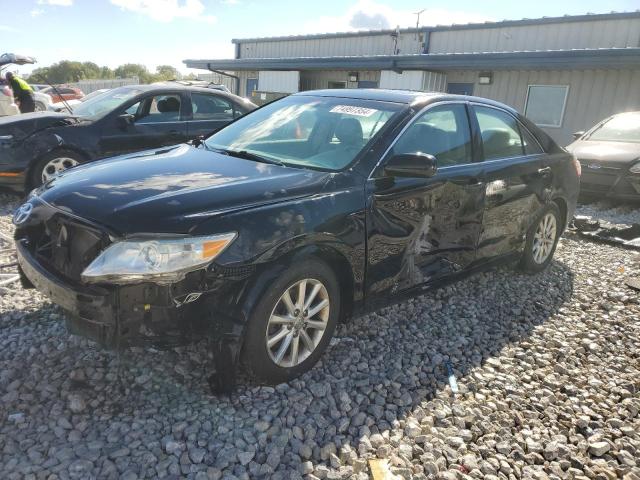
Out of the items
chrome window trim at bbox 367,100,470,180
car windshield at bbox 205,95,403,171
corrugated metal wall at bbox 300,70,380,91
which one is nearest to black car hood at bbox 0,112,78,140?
car windshield at bbox 205,95,403,171

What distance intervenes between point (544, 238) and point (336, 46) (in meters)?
18.0

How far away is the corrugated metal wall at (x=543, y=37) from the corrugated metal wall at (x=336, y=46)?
114 centimetres

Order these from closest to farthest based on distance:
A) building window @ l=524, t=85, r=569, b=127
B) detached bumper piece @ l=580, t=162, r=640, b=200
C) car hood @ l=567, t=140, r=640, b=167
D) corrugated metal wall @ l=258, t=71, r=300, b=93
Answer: detached bumper piece @ l=580, t=162, r=640, b=200 → car hood @ l=567, t=140, r=640, b=167 → building window @ l=524, t=85, r=569, b=127 → corrugated metal wall @ l=258, t=71, r=300, b=93

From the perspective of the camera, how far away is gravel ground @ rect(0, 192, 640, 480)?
7.66ft

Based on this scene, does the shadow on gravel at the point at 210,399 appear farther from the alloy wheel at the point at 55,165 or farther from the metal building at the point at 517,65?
the metal building at the point at 517,65

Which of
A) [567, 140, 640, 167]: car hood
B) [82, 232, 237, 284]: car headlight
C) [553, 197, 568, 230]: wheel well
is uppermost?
[567, 140, 640, 167]: car hood

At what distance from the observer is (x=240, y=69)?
910 inches

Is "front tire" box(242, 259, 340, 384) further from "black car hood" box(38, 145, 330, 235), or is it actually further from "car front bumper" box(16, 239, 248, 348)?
"black car hood" box(38, 145, 330, 235)

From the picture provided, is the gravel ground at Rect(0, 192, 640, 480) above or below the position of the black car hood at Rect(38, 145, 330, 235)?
below

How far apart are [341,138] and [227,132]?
3.37 ft

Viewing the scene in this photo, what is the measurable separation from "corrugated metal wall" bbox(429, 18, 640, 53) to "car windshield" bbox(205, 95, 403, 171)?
12845mm

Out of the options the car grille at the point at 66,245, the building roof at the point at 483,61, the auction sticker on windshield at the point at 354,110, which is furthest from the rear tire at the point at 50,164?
the building roof at the point at 483,61

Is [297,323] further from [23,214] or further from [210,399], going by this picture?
[23,214]

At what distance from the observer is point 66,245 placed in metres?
2.61
